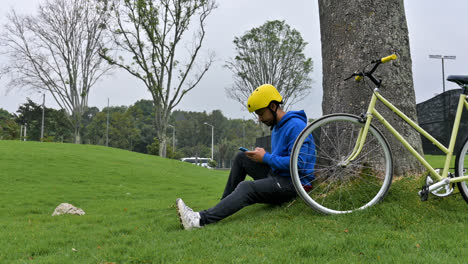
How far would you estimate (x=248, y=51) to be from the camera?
84.4 feet

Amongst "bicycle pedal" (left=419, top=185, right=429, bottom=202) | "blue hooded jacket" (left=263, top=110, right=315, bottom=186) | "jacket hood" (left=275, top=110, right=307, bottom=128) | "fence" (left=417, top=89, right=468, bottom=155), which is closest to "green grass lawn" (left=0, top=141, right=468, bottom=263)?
"bicycle pedal" (left=419, top=185, right=429, bottom=202)

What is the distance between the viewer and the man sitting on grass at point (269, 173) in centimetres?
318

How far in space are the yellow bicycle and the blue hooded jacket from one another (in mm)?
21

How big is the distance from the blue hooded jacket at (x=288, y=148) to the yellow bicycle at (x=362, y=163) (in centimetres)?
2

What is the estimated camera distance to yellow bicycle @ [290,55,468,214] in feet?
9.56

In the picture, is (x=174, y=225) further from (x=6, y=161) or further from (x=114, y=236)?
(x=6, y=161)

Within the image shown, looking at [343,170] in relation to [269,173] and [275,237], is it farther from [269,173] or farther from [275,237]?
[275,237]

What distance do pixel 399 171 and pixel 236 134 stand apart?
253 feet

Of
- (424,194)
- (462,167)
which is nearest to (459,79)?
(462,167)

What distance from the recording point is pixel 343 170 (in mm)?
3248

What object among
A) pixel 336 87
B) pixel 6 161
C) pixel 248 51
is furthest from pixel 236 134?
pixel 336 87

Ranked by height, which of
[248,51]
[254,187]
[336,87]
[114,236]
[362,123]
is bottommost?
[114,236]

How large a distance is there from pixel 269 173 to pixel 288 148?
0.40 metres

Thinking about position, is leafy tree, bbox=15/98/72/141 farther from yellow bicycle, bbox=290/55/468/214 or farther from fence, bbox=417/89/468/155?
yellow bicycle, bbox=290/55/468/214
